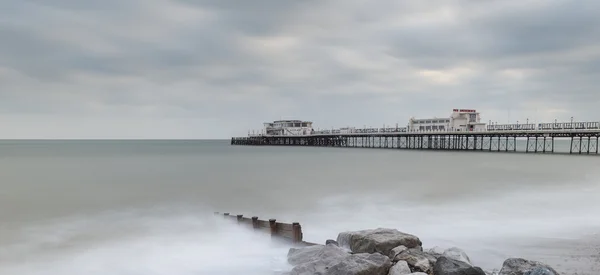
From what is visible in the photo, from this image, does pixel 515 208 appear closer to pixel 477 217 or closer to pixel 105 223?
pixel 477 217

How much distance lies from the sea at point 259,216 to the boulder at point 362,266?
60.0 inches

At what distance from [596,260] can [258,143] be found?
3798 inches

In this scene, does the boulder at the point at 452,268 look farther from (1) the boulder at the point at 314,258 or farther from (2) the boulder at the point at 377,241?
(1) the boulder at the point at 314,258

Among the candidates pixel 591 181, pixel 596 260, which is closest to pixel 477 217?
pixel 596 260

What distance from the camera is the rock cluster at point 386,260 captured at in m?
6.75

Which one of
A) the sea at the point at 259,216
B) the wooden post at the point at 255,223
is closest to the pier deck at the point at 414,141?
the sea at the point at 259,216

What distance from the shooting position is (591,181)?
24.0m

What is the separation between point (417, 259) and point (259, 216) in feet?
28.5

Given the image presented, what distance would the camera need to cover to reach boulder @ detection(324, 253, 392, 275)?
6.77m

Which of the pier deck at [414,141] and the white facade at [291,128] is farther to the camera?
the white facade at [291,128]

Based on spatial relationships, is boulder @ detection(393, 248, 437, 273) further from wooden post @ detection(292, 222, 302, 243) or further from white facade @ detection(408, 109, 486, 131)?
white facade @ detection(408, 109, 486, 131)

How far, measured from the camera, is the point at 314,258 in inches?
306

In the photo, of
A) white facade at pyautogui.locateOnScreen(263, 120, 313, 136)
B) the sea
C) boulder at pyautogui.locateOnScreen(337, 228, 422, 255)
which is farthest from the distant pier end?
boulder at pyautogui.locateOnScreen(337, 228, 422, 255)

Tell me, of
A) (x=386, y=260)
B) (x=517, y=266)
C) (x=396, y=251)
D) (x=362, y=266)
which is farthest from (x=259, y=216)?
(x=517, y=266)
